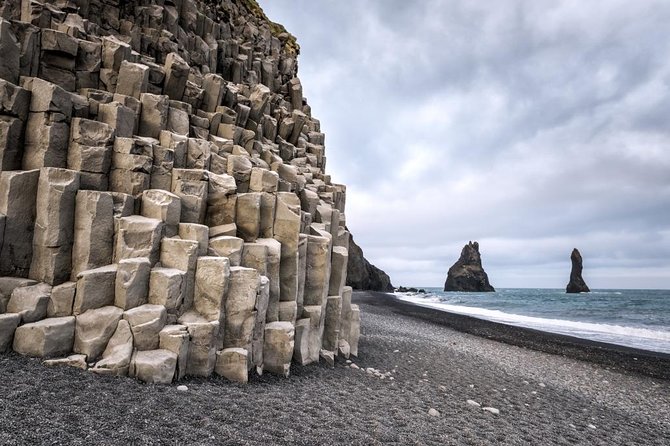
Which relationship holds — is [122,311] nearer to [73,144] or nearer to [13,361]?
[13,361]

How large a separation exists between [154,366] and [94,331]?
190 cm

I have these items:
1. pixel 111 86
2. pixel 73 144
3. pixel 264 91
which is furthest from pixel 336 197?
pixel 73 144

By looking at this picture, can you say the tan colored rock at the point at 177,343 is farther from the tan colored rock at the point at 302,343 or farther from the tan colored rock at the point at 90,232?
the tan colored rock at the point at 302,343

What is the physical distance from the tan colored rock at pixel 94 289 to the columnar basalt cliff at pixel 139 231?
32 millimetres

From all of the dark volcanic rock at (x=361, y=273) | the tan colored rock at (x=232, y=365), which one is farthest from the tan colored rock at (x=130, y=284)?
the dark volcanic rock at (x=361, y=273)

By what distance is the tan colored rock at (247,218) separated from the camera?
1327 centimetres

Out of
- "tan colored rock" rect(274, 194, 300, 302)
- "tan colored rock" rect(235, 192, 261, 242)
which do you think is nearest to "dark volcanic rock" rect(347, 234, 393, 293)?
"tan colored rock" rect(274, 194, 300, 302)

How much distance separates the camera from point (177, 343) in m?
9.55

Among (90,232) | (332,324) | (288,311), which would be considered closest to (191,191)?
(90,232)

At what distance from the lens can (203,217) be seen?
12734 millimetres

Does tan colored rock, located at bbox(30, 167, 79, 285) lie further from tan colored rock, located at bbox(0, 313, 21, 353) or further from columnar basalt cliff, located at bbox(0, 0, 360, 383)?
tan colored rock, located at bbox(0, 313, 21, 353)

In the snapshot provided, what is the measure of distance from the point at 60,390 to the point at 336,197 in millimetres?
18072

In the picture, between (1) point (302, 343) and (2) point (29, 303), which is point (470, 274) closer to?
(1) point (302, 343)

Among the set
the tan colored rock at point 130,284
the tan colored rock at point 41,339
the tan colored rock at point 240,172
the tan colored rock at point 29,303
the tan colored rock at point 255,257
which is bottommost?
the tan colored rock at point 41,339
